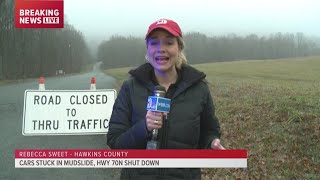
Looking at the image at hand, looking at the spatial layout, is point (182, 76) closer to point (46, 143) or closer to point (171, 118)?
point (171, 118)

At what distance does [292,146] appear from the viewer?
9047 millimetres

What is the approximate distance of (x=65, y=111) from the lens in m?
6.92

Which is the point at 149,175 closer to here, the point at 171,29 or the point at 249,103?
the point at 171,29

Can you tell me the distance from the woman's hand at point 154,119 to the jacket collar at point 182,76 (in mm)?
358

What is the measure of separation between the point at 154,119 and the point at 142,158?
42cm

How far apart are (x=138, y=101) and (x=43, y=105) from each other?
4.23 m

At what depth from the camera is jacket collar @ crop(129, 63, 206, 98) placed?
113 inches

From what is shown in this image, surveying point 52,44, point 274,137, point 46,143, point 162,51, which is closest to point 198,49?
point 162,51

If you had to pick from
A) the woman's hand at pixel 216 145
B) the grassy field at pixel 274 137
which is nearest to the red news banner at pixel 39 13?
the grassy field at pixel 274 137

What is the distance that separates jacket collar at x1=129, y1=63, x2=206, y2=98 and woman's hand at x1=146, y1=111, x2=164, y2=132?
358mm

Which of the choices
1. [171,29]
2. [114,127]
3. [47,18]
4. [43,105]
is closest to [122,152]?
[114,127]

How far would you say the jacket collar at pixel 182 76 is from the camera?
2.88 metres

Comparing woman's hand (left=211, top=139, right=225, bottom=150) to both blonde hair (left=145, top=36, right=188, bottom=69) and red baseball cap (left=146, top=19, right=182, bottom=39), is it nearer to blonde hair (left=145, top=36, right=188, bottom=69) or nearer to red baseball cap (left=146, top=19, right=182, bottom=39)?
blonde hair (left=145, top=36, right=188, bottom=69)

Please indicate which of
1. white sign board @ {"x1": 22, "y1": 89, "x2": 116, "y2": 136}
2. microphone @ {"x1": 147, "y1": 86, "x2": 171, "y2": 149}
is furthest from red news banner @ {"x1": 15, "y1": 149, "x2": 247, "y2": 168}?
white sign board @ {"x1": 22, "y1": 89, "x2": 116, "y2": 136}
